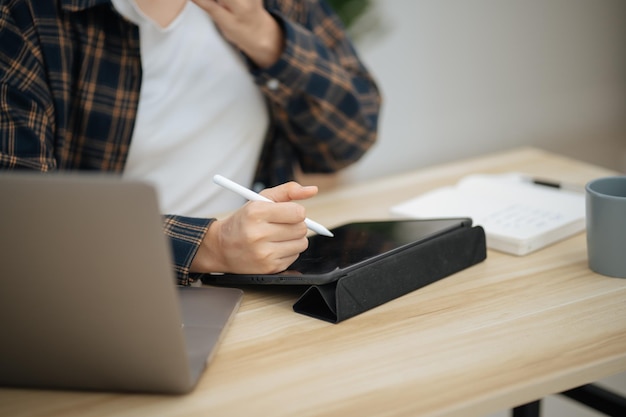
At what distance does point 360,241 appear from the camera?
888 mm

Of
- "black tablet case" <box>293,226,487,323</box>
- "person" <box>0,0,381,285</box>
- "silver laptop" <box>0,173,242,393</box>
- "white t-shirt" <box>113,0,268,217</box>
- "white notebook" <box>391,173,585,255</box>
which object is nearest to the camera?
"silver laptop" <box>0,173,242,393</box>

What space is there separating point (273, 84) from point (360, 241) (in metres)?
0.44

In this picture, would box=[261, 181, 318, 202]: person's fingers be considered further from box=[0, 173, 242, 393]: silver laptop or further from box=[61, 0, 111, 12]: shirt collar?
box=[61, 0, 111, 12]: shirt collar

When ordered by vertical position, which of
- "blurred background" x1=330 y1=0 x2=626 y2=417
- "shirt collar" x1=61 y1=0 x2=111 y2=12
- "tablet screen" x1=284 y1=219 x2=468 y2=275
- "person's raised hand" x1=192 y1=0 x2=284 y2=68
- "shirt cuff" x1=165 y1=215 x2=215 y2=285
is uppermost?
"shirt collar" x1=61 y1=0 x2=111 y2=12

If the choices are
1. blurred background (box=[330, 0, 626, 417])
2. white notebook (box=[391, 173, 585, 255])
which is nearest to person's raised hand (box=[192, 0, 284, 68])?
white notebook (box=[391, 173, 585, 255])

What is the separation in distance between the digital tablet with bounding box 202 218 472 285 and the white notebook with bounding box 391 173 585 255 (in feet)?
0.25

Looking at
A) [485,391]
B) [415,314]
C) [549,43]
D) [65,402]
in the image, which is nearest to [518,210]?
[415,314]

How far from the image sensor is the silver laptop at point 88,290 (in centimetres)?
56

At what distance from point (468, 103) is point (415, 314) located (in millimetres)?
1959

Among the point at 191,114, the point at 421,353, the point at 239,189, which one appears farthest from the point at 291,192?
the point at 191,114

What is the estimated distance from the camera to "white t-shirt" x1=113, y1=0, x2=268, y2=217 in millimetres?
1224

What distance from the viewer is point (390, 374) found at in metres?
0.67

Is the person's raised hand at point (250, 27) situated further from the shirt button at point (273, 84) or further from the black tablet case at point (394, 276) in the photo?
the black tablet case at point (394, 276)

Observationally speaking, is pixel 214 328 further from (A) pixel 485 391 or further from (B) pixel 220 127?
(B) pixel 220 127
